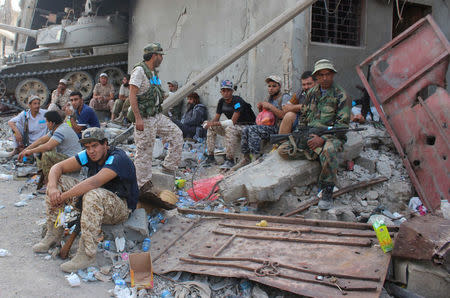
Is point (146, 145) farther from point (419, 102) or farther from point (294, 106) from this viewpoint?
point (419, 102)

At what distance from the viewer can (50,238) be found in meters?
3.86

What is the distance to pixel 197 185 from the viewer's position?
19.4 feet

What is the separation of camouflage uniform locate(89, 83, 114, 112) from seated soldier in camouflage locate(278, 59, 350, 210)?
7.60 meters

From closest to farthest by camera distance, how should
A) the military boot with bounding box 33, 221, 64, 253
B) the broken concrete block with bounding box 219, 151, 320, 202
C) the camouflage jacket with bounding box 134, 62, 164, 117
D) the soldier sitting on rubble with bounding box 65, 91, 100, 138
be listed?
the military boot with bounding box 33, 221, 64, 253, the broken concrete block with bounding box 219, 151, 320, 202, the camouflage jacket with bounding box 134, 62, 164, 117, the soldier sitting on rubble with bounding box 65, 91, 100, 138

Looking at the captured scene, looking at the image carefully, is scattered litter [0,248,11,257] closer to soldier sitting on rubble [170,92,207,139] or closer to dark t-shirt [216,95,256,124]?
dark t-shirt [216,95,256,124]

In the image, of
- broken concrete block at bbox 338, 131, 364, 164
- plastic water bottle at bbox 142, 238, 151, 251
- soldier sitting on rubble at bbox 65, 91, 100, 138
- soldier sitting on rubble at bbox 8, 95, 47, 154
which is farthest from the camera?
soldier sitting on rubble at bbox 8, 95, 47, 154

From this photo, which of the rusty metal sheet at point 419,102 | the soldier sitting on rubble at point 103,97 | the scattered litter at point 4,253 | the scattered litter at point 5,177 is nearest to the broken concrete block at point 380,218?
the rusty metal sheet at point 419,102

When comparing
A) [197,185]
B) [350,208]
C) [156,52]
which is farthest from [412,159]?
[156,52]

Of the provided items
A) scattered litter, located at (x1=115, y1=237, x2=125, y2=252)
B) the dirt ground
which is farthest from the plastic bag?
the dirt ground

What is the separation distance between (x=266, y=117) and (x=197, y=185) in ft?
4.66

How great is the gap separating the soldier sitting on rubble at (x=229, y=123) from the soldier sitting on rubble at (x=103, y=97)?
5.48 metres

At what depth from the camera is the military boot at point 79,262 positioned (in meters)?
3.46

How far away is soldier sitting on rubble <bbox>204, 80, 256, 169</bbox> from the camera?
6.50m

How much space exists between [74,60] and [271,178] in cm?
985
